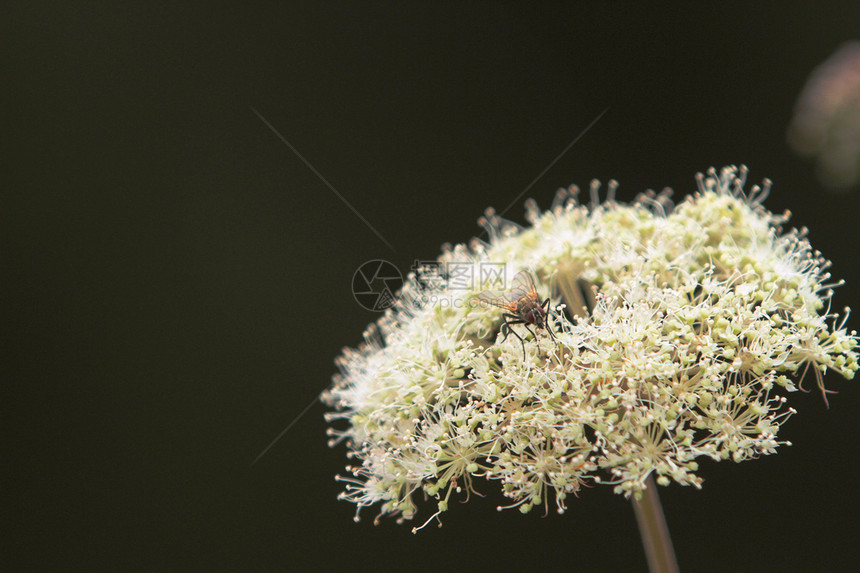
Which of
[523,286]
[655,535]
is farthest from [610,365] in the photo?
[655,535]

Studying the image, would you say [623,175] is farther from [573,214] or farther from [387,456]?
[387,456]

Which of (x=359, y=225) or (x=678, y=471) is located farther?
(x=359, y=225)

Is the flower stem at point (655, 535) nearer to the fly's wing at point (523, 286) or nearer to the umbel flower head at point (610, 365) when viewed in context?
the umbel flower head at point (610, 365)

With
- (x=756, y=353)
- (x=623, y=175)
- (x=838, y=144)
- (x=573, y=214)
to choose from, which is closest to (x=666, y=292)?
(x=756, y=353)

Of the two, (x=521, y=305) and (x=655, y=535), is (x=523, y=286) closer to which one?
(x=521, y=305)

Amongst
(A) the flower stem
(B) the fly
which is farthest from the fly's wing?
(A) the flower stem

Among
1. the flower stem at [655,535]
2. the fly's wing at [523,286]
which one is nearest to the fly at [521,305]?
the fly's wing at [523,286]
